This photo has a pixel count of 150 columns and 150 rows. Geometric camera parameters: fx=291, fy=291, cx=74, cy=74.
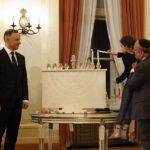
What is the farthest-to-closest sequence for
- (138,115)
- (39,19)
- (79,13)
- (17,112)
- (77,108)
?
(79,13) < (39,19) < (77,108) < (17,112) < (138,115)

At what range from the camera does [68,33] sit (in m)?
4.71

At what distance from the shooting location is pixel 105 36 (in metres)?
5.17

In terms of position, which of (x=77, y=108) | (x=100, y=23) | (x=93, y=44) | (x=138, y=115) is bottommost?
(x=77, y=108)

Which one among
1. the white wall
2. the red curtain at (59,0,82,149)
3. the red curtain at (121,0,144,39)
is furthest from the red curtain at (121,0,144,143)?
the white wall

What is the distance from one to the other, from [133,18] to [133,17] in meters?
0.02

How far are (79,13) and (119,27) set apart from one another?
2.46ft

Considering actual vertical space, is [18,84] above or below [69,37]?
below

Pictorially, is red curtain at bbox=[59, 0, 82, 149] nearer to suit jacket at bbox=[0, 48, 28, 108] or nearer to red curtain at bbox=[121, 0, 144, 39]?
red curtain at bbox=[121, 0, 144, 39]

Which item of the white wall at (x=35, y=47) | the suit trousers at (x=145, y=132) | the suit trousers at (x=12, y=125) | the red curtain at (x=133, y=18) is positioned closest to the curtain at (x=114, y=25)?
the red curtain at (x=133, y=18)

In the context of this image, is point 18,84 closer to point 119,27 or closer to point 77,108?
point 77,108

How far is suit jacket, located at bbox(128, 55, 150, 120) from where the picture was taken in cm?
259

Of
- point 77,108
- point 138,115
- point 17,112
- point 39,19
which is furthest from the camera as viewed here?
point 39,19

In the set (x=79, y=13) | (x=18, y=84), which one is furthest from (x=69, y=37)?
(x=18, y=84)

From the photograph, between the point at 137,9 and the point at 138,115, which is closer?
the point at 138,115
